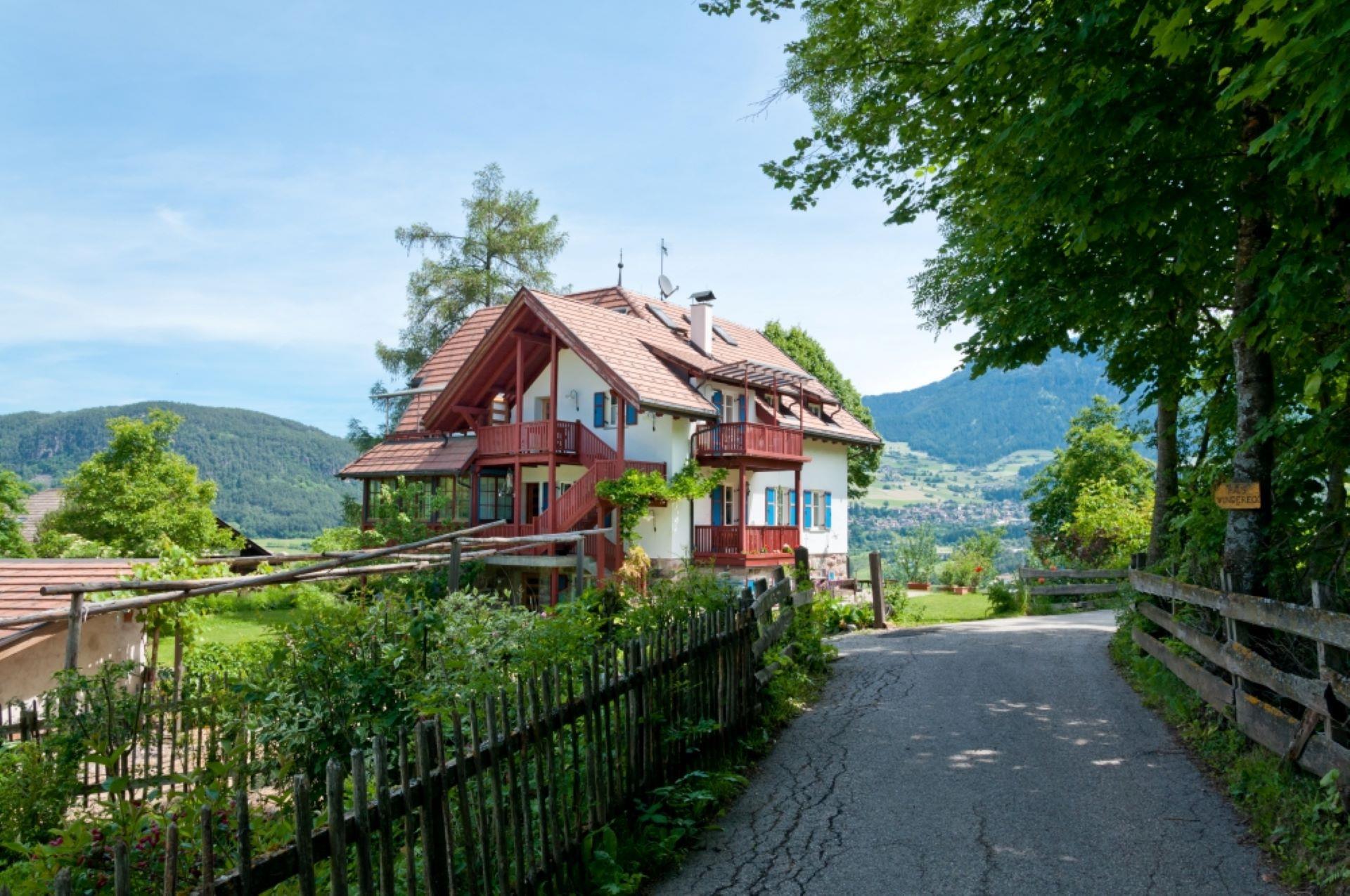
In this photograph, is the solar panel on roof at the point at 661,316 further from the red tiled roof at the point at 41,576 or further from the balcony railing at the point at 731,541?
the red tiled roof at the point at 41,576

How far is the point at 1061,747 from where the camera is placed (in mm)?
8555

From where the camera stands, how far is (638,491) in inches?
Result: 1033

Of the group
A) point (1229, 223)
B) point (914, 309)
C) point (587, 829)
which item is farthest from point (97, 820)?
point (914, 309)

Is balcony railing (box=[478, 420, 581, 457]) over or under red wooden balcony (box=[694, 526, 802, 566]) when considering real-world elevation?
over

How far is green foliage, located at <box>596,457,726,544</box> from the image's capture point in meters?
26.3

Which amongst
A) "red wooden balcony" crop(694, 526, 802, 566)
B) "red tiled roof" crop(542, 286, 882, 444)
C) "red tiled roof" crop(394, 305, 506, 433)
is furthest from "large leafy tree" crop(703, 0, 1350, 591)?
"red tiled roof" crop(394, 305, 506, 433)

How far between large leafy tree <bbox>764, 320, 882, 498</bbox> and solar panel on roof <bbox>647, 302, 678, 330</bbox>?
35.1 ft

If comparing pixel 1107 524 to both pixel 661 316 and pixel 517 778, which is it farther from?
pixel 517 778

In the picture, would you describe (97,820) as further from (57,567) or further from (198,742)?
(57,567)

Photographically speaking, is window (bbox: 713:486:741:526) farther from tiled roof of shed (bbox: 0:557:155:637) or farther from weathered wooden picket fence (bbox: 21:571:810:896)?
weathered wooden picket fence (bbox: 21:571:810:896)

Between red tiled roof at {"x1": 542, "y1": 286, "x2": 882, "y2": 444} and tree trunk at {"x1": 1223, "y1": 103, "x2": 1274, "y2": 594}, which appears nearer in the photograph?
tree trunk at {"x1": 1223, "y1": 103, "x2": 1274, "y2": 594}

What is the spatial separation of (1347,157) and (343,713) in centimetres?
706

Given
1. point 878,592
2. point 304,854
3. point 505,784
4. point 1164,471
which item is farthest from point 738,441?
point 304,854

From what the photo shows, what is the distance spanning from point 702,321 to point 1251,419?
2609 cm
